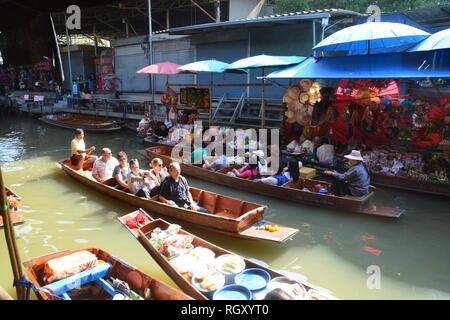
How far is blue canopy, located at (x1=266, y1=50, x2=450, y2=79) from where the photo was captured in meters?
7.43

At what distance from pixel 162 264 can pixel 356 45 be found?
23.0ft

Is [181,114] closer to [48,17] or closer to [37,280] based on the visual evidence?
[37,280]

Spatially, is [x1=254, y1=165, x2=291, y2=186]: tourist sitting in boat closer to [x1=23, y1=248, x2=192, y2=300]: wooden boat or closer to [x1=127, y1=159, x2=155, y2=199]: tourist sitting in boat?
[x1=127, y1=159, x2=155, y2=199]: tourist sitting in boat

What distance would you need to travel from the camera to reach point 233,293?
3.94 m

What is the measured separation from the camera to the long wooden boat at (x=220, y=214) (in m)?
5.71

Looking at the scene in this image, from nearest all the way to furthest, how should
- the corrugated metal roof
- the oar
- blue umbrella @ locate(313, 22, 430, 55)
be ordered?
the oar < blue umbrella @ locate(313, 22, 430, 55) < the corrugated metal roof

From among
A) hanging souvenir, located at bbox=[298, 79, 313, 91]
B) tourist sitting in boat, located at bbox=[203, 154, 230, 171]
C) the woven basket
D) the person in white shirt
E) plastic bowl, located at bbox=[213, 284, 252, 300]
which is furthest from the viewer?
the woven basket

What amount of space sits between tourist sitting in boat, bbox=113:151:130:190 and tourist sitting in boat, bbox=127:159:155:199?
387mm

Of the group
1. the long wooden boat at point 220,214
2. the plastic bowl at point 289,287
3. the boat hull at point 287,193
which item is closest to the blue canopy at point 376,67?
the boat hull at point 287,193

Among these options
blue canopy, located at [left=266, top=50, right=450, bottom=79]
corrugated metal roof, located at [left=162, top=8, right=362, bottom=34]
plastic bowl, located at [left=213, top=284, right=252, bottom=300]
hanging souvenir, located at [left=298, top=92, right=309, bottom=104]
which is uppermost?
corrugated metal roof, located at [left=162, top=8, right=362, bottom=34]

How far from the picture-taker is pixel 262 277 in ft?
13.9

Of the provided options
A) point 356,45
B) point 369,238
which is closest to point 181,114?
point 356,45

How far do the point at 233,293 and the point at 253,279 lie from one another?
0.39m

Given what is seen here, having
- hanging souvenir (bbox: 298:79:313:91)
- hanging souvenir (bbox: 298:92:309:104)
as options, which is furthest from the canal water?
hanging souvenir (bbox: 298:79:313:91)
